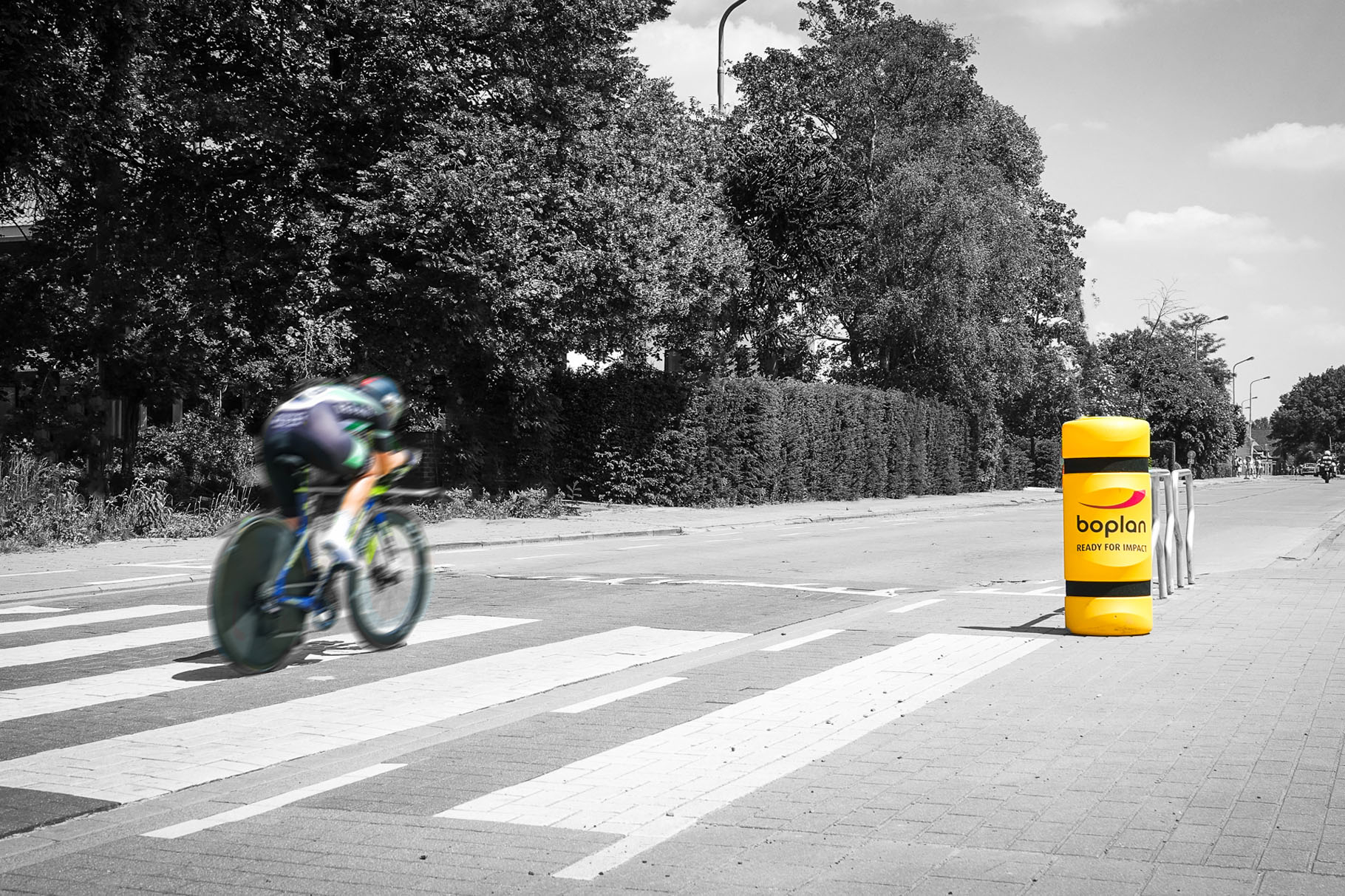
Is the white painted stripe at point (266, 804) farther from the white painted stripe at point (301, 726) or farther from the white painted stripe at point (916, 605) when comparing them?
the white painted stripe at point (916, 605)

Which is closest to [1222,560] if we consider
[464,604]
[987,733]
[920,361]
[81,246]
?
[464,604]

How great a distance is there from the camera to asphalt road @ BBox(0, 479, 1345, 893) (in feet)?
14.3

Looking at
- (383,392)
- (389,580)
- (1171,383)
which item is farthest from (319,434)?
(1171,383)

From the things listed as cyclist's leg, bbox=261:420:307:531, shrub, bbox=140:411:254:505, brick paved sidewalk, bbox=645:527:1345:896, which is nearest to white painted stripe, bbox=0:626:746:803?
cyclist's leg, bbox=261:420:307:531

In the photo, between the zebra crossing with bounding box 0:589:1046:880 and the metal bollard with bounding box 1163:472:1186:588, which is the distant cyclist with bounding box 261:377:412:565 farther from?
the metal bollard with bounding box 1163:472:1186:588

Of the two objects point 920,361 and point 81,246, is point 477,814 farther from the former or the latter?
point 920,361

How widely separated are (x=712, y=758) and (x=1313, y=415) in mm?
166113

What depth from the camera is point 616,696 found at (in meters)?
7.25

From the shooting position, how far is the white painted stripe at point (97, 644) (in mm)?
8352

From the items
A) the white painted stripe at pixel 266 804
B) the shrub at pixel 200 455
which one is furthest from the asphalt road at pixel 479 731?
the shrub at pixel 200 455

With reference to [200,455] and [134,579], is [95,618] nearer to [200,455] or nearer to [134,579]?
[134,579]

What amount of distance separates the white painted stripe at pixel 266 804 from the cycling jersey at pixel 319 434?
159 cm

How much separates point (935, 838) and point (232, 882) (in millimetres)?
2329

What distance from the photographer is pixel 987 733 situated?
6258mm
